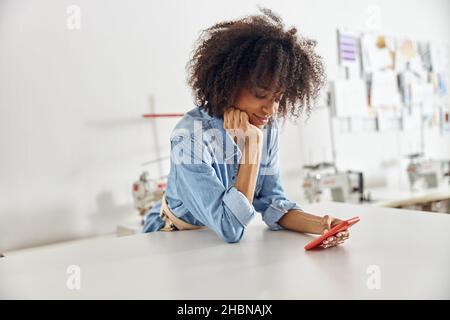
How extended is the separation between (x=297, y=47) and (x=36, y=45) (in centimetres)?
129

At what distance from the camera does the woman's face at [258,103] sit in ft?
3.91

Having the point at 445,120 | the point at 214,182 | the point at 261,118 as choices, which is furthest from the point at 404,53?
the point at 214,182

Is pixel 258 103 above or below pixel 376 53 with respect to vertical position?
below

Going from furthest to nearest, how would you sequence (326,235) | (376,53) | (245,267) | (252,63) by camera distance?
(376,53) < (252,63) < (326,235) < (245,267)

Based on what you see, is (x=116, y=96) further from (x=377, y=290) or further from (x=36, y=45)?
(x=377, y=290)

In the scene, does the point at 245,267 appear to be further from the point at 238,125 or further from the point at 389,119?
the point at 389,119

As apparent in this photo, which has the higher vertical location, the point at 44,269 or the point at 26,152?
the point at 26,152

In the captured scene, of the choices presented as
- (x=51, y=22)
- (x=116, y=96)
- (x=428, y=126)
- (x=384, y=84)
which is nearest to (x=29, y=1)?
(x=51, y=22)

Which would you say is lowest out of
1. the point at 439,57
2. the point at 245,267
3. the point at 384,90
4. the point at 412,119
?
the point at 245,267

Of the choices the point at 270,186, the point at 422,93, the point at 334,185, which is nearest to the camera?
the point at 270,186

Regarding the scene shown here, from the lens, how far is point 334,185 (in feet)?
8.69

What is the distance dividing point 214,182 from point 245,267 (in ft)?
0.91

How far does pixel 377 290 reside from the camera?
772 millimetres

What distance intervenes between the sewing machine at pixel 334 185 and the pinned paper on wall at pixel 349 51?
2.42ft
